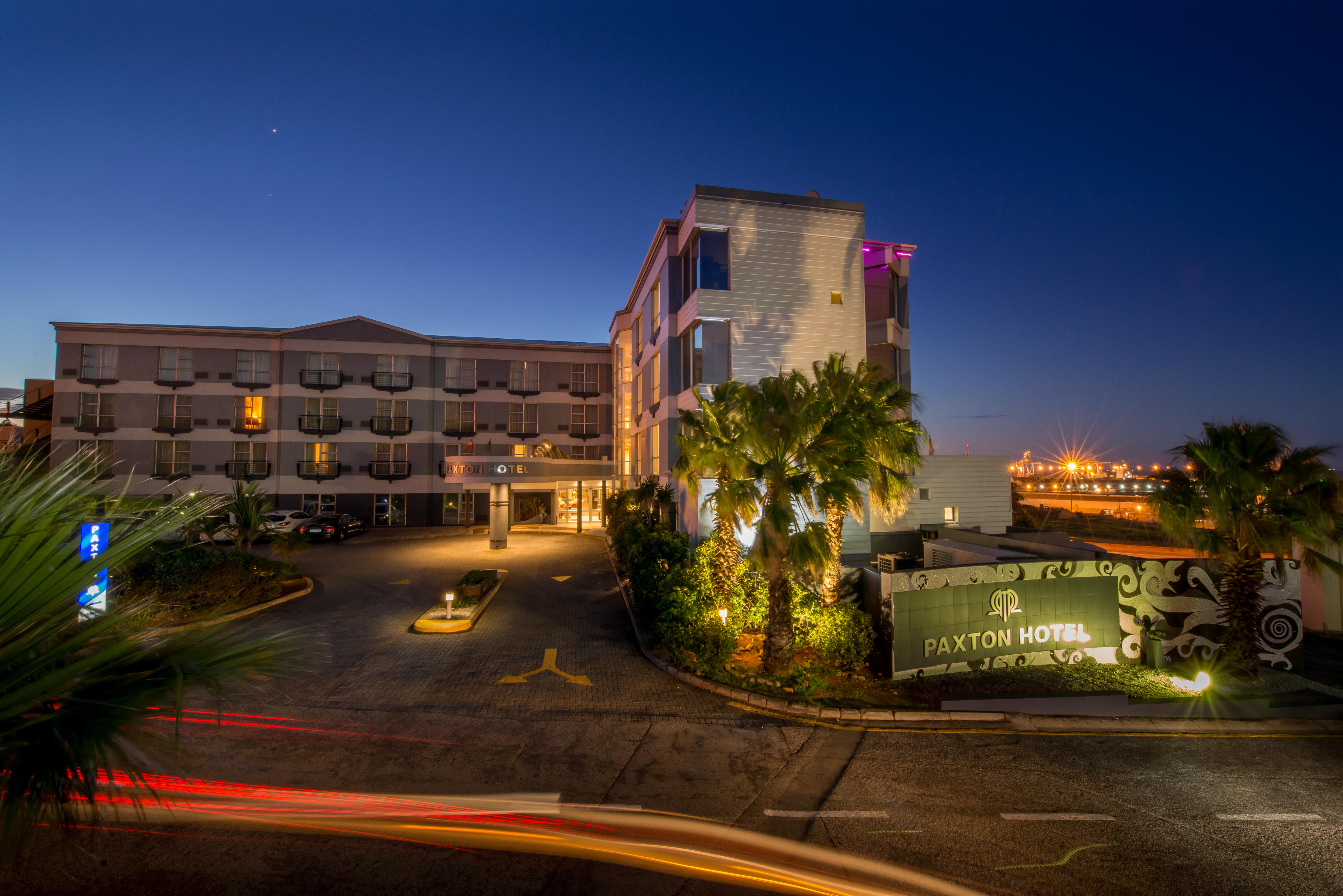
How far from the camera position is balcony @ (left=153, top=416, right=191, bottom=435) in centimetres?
3659

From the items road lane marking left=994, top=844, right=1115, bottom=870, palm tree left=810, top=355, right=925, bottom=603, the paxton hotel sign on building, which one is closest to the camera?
road lane marking left=994, top=844, right=1115, bottom=870

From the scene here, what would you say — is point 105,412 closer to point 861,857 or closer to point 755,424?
point 755,424

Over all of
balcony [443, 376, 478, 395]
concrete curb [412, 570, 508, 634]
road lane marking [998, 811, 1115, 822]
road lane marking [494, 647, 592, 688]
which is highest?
balcony [443, 376, 478, 395]

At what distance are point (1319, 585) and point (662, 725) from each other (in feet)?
64.3

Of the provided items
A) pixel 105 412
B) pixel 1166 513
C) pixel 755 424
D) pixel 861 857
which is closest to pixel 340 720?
pixel 861 857

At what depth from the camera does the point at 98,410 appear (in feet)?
119

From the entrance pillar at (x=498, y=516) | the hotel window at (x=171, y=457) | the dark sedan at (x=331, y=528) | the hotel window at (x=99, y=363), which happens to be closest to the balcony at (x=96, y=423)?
the hotel window at (x=99, y=363)

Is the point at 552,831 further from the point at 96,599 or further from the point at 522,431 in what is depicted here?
the point at 522,431

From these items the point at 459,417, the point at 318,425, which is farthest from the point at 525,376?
the point at 318,425

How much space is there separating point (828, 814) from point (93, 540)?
786 cm

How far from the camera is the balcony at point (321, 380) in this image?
37906 mm

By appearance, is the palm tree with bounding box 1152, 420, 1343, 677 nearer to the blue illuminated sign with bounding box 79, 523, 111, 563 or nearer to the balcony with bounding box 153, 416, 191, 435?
the blue illuminated sign with bounding box 79, 523, 111, 563

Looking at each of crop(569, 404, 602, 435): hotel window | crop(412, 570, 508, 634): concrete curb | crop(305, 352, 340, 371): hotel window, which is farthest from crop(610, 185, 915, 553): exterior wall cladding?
crop(305, 352, 340, 371): hotel window

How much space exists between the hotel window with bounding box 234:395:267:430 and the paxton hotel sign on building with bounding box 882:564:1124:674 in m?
40.0
